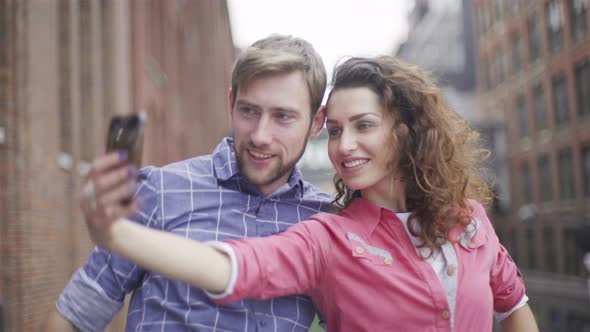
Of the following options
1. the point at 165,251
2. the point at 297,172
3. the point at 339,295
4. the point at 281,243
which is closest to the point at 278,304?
the point at 339,295

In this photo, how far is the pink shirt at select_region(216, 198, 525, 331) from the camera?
85.6 inches

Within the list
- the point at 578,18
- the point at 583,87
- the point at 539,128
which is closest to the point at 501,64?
the point at 539,128

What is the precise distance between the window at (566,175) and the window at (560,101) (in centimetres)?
134

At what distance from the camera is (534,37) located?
31031 millimetres

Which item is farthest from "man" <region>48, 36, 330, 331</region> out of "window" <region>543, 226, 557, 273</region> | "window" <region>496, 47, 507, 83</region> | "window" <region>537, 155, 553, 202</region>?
"window" <region>496, 47, 507, 83</region>

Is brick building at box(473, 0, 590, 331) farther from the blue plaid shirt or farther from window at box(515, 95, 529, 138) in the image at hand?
the blue plaid shirt

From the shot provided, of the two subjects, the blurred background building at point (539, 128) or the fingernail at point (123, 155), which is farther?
the blurred background building at point (539, 128)

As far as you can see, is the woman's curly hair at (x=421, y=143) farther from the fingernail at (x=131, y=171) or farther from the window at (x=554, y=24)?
the window at (x=554, y=24)

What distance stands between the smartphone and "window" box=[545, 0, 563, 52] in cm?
2878

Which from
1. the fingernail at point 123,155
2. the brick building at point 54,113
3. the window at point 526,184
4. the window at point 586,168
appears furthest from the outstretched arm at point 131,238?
the window at point 526,184

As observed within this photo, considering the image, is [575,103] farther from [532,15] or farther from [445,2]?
[445,2]

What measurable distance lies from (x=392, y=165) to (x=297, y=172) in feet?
1.32

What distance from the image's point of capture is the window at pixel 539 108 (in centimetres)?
3027

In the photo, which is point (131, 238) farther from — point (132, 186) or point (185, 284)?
point (185, 284)
